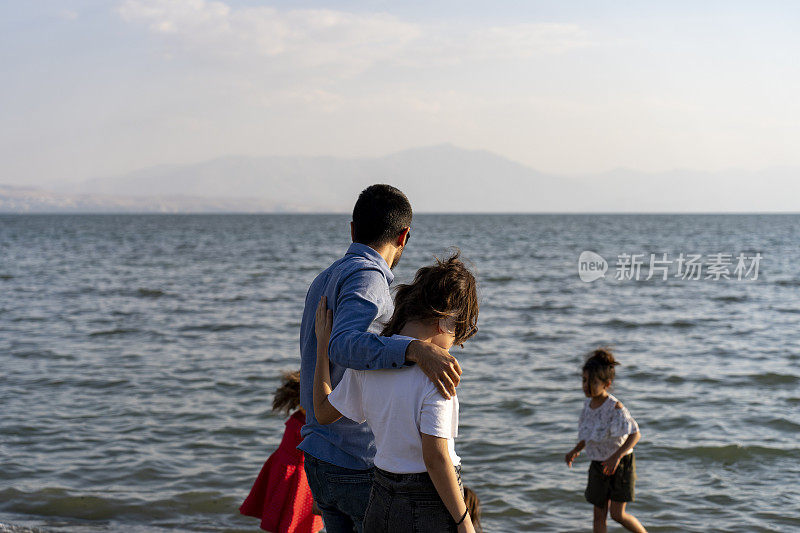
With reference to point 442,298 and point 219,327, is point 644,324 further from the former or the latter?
point 442,298

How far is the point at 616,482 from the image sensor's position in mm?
5199

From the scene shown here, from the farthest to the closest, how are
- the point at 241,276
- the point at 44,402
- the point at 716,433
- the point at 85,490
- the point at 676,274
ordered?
the point at 676,274 → the point at 241,276 → the point at 44,402 → the point at 716,433 → the point at 85,490

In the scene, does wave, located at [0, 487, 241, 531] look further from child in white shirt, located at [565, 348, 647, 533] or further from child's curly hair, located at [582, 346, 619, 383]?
child's curly hair, located at [582, 346, 619, 383]

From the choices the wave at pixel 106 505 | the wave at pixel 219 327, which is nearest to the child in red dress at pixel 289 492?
the wave at pixel 106 505

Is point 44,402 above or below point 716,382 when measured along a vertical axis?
below

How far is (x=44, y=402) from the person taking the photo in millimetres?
9391

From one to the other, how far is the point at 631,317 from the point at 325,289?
49.8ft

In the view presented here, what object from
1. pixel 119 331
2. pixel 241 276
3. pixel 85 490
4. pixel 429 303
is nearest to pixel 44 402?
pixel 85 490

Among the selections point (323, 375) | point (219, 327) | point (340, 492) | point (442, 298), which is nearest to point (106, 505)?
point (340, 492)

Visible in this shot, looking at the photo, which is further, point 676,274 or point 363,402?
point 676,274

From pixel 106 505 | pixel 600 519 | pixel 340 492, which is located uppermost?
pixel 340 492

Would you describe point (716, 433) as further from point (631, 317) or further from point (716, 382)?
point (631, 317)
